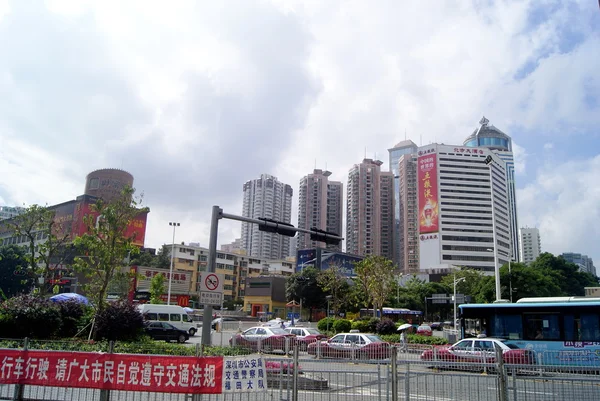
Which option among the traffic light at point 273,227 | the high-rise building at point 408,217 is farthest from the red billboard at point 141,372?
the high-rise building at point 408,217

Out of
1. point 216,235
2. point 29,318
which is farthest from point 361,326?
point 216,235

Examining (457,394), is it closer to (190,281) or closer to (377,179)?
(190,281)

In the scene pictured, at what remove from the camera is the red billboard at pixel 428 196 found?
416ft

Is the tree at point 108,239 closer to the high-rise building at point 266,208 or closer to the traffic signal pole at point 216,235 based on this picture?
the traffic signal pole at point 216,235

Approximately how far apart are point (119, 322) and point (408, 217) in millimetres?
139363

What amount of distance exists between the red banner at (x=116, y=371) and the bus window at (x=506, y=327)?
1702 centimetres

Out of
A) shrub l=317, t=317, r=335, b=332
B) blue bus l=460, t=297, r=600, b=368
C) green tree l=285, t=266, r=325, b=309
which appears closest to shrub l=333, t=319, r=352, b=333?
shrub l=317, t=317, r=335, b=332

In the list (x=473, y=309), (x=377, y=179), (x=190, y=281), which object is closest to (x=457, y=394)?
(x=473, y=309)

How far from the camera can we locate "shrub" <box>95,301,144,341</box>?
22734mm

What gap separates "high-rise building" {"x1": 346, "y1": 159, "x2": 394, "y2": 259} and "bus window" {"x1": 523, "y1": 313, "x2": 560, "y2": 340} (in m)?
133

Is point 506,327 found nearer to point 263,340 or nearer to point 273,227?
point 263,340

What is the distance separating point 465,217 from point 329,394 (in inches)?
5335

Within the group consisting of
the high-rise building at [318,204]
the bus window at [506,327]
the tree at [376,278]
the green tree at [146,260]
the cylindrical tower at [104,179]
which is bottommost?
the bus window at [506,327]

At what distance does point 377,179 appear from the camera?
6255 inches
